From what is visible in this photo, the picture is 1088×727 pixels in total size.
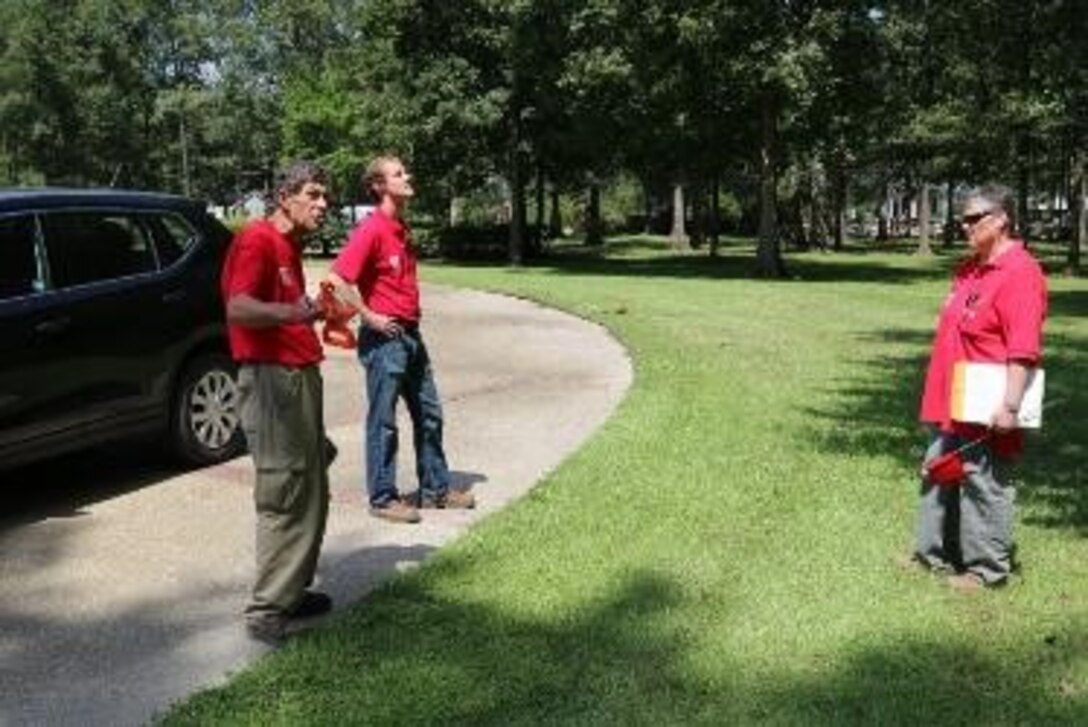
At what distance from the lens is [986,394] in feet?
20.3

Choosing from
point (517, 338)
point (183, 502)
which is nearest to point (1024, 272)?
point (183, 502)

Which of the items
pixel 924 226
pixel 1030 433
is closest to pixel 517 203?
pixel 924 226

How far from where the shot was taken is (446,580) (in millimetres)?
6402

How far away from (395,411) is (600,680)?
109 inches

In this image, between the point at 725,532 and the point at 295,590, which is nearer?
the point at 295,590

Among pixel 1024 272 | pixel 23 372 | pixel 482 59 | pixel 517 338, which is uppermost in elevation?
pixel 482 59

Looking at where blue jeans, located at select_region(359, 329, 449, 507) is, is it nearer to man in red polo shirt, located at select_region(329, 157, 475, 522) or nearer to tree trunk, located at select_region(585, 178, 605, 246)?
man in red polo shirt, located at select_region(329, 157, 475, 522)

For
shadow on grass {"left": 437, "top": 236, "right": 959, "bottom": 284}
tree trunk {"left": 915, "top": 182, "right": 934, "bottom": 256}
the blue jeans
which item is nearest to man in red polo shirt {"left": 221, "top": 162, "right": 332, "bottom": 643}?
the blue jeans

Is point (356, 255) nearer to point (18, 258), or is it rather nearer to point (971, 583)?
point (18, 258)

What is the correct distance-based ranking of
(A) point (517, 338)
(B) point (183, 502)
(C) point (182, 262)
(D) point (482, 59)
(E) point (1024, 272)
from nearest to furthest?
(E) point (1024, 272) → (B) point (183, 502) → (C) point (182, 262) → (A) point (517, 338) → (D) point (482, 59)

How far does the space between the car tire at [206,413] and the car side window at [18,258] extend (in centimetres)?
124

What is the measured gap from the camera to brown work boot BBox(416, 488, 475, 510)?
787 cm

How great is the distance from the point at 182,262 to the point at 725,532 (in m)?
3.79

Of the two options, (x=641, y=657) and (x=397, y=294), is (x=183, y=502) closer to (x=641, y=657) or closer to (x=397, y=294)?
(x=397, y=294)
